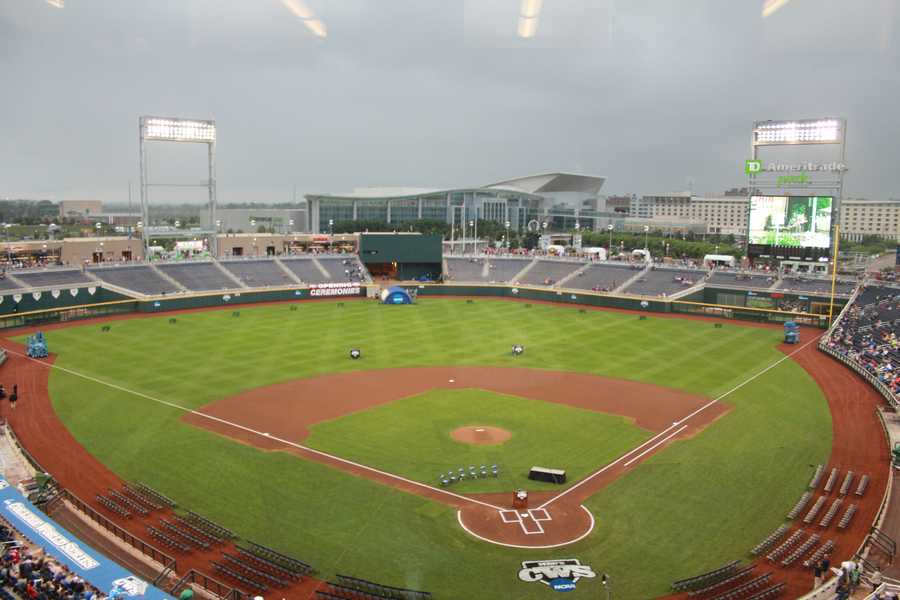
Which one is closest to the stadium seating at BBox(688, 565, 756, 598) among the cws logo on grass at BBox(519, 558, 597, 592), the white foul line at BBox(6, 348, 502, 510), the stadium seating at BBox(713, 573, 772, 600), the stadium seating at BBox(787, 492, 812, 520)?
the stadium seating at BBox(713, 573, 772, 600)

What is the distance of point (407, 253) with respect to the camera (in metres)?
86.9

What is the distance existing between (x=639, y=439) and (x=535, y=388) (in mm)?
9731

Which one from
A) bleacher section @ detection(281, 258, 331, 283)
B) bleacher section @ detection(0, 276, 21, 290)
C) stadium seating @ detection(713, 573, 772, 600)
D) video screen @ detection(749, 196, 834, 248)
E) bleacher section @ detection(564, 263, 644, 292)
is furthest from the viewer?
bleacher section @ detection(281, 258, 331, 283)

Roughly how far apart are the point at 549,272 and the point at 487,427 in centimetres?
5443

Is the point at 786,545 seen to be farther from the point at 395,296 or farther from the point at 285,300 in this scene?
the point at 285,300

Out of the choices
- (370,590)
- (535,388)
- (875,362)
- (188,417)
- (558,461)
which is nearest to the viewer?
(370,590)

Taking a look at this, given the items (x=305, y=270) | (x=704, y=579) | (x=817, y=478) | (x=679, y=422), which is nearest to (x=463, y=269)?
(x=305, y=270)

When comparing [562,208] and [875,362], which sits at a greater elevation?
[562,208]

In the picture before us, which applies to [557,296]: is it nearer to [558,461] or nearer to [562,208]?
[558,461]

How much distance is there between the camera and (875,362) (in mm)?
44250

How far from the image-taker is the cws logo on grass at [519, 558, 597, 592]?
19.5m

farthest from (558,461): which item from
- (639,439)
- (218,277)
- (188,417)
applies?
(218,277)

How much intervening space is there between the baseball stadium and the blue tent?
920 centimetres

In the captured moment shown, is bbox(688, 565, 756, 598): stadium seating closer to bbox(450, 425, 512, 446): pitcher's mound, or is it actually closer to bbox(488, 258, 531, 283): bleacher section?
bbox(450, 425, 512, 446): pitcher's mound
